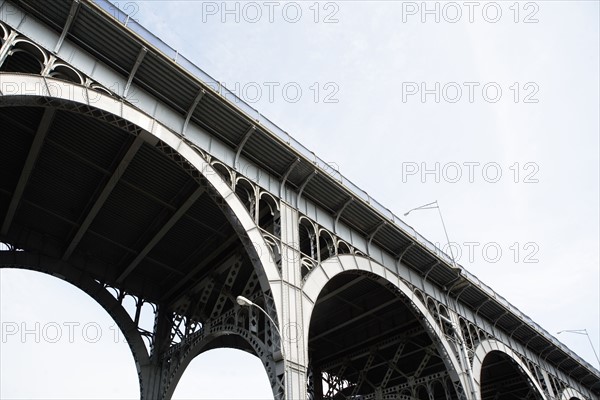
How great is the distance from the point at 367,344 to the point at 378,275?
12031 mm

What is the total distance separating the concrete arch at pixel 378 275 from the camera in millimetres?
19641

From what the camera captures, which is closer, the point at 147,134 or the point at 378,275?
the point at 147,134

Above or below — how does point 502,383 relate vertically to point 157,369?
above

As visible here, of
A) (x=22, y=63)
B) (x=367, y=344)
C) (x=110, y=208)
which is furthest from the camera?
(x=367, y=344)

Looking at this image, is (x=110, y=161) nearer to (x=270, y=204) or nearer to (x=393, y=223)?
(x=270, y=204)

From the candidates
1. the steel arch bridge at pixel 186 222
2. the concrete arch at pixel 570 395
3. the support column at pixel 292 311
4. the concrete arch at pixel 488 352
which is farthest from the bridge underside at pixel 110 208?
the concrete arch at pixel 570 395

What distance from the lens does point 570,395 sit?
127ft

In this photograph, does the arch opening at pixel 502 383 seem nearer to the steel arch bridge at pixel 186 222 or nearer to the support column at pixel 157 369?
the steel arch bridge at pixel 186 222

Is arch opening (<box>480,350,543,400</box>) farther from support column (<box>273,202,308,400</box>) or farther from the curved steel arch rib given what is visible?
the curved steel arch rib

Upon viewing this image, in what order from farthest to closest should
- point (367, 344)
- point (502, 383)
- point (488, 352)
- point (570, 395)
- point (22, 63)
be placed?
point (502, 383)
point (570, 395)
point (367, 344)
point (488, 352)
point (22, 63)

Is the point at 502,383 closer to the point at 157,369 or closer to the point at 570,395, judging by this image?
the point at 570,395

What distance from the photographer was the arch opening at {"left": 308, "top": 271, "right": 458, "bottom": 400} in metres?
30.0

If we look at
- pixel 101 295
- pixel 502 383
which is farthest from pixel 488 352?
pixel 101 295

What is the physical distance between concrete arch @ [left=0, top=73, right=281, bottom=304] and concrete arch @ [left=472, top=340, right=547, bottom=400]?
14.6 m
